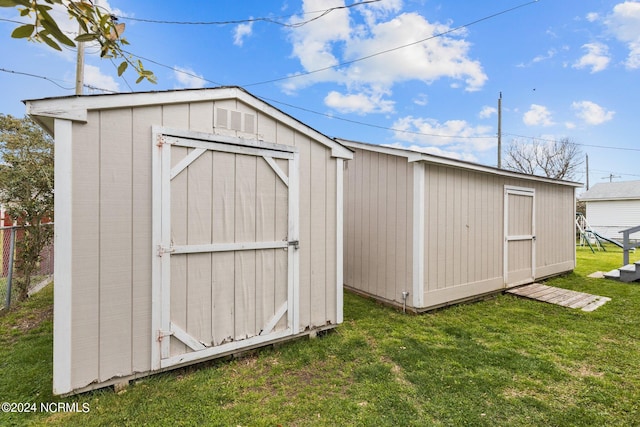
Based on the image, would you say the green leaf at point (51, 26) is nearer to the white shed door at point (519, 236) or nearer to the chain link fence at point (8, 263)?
the chain link fence at point (8, 263)

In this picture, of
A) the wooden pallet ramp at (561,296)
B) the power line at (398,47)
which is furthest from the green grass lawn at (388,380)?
the power line at (398,47)

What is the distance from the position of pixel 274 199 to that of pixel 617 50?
12607 millimetres

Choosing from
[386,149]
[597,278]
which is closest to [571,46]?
[597,278]

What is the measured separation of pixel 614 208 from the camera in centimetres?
1545

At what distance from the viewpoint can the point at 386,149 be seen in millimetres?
4512

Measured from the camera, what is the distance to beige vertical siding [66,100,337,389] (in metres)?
2.13

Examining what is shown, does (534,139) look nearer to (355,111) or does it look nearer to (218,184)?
(355,111)

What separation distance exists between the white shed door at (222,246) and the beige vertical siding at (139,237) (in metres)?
0.01

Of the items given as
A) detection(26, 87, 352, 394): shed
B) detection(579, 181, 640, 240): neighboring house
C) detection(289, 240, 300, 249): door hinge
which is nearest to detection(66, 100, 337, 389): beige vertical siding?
detection(26, 87, 352, 394): shed

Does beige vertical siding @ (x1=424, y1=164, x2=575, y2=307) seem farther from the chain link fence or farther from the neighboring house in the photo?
the neighboring house

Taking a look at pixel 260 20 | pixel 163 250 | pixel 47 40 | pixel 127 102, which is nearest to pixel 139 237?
pixel 163 250

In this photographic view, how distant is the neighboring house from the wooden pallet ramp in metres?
13.5

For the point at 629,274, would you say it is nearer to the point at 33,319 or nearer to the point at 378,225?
the point at 378,225

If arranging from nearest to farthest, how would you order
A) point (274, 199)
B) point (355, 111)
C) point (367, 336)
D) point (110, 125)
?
point (110, 125), point (274, 199), point (367, 336), point (355, 111)
